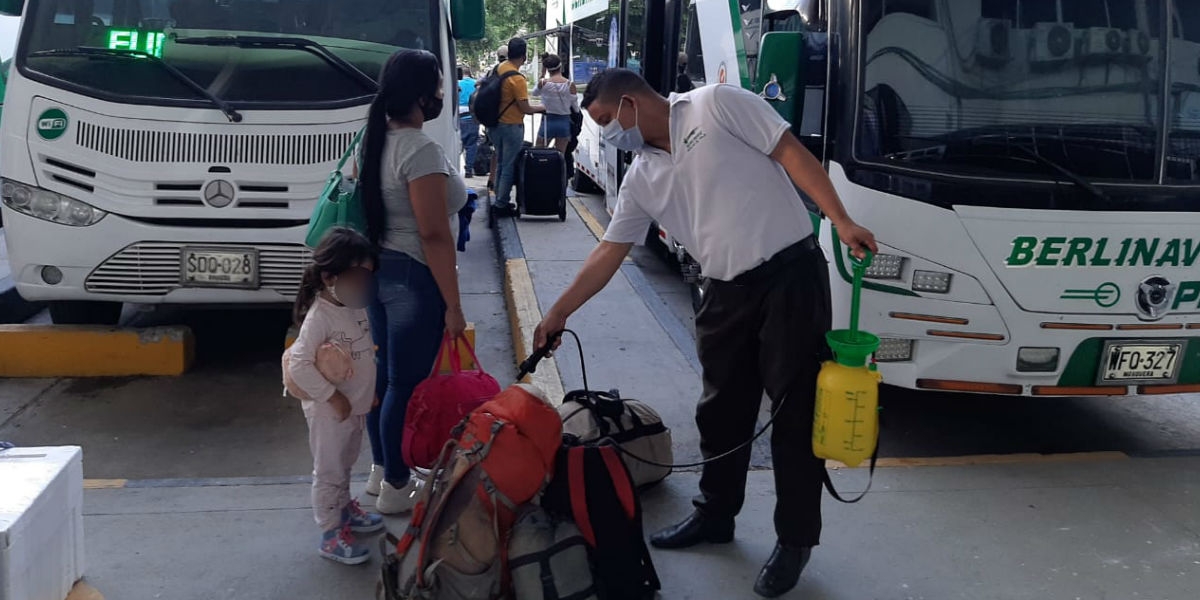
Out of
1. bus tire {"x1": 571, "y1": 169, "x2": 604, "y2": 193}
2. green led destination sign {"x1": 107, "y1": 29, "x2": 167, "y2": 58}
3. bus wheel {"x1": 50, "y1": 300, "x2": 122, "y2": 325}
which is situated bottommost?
bus wheel {"x1": 50, "y1": 300, "x2": 122, "y2": 325}

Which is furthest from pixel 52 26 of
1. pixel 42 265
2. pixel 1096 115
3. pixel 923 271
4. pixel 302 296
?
pixel 1096 115

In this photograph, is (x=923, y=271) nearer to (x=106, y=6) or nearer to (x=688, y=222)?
(x=688, y=222)

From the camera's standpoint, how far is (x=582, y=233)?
10219 mm

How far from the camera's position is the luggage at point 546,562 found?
10.6 feet

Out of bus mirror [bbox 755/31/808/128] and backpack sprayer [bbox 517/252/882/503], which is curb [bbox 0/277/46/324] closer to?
bus mirror [bbox 755/31/808/128]

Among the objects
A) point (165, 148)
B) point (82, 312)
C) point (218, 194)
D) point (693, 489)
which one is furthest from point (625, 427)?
point (82, 312)

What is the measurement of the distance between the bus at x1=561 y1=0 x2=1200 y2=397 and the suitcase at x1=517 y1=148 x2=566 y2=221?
5.67m

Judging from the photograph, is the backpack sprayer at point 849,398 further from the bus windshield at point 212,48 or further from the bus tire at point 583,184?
the bus tire at point 583,184

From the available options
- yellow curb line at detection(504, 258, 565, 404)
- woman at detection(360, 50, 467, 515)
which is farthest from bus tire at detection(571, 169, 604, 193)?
woman at detection(360, 50, 467, 515)

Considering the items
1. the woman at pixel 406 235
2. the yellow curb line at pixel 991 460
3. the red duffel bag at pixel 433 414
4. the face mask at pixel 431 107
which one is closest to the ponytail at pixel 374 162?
the woman at pixel 406 235

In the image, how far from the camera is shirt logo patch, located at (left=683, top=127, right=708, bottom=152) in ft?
11.6

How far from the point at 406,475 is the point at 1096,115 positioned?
349 cm

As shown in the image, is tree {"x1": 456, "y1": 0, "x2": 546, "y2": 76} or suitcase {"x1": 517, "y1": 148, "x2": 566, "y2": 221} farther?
tree {"x1": 456, "y1": 0, "x2": 546, "y2": 76}

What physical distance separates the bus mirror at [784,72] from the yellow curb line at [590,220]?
4374 mm
